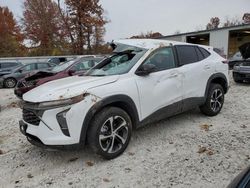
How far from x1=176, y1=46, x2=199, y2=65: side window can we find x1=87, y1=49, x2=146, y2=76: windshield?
3.04 feet

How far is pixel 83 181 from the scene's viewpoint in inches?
134

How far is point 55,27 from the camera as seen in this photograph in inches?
1389

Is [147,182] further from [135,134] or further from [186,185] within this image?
[135,134]

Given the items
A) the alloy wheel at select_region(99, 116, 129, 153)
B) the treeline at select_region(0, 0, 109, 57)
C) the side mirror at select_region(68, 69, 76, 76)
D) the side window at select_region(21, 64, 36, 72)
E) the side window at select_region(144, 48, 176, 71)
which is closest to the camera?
the alloy wheel at select_region(99, 116, 129, 153)

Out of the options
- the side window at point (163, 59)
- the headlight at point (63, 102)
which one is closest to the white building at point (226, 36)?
the side window at point (163, 59)

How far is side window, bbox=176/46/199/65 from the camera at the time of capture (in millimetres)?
5006

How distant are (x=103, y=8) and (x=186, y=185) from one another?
1420 inches

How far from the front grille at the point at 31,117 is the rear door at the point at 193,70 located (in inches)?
106

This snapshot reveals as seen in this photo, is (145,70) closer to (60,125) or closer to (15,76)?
(60,125)

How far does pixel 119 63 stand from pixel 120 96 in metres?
0.89

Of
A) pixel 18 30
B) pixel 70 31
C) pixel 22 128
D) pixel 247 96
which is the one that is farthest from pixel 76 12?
pixel 22 128

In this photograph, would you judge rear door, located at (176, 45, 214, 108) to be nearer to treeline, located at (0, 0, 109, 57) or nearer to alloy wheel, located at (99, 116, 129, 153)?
alloy wheel, located at (99, 116, 129, 153)

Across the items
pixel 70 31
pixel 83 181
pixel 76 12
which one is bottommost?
pixel 83 181

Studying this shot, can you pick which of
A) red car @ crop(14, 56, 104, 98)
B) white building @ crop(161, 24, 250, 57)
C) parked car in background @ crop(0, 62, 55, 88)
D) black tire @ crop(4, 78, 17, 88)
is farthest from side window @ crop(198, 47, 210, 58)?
white building @ crop(161, 24, 250, 57)
